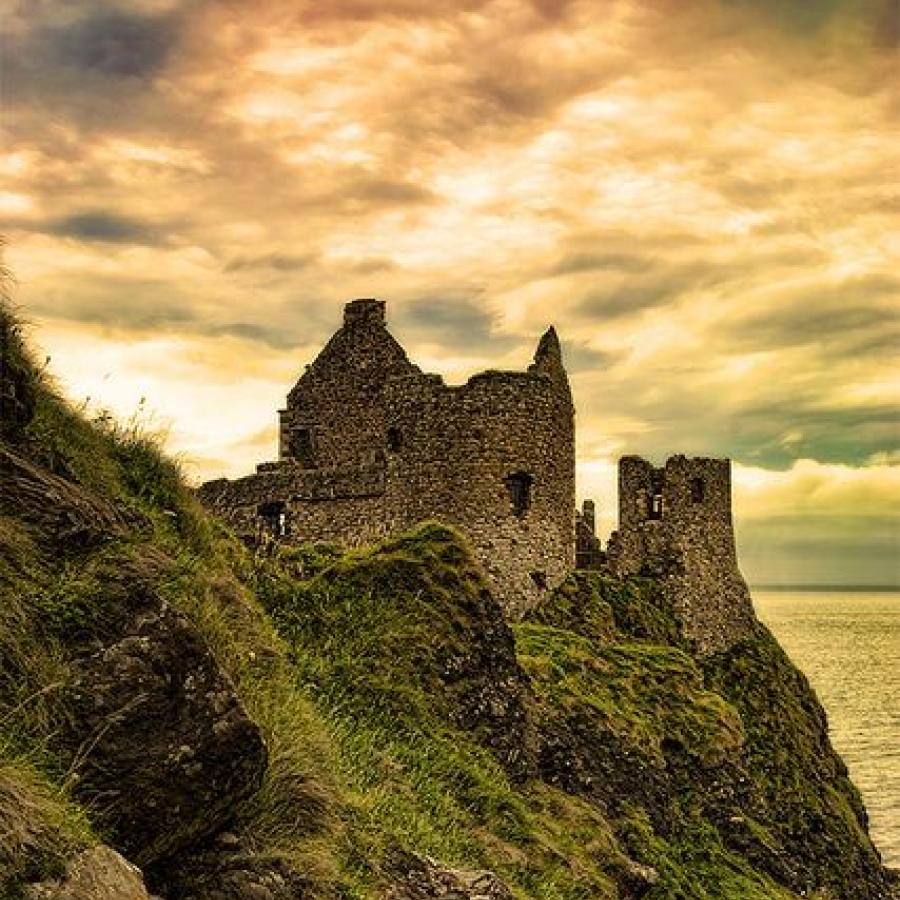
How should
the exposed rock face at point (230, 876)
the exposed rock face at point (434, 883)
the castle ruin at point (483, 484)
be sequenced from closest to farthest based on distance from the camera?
the exposed rock face at point (230, 876) < the exposed rock face at point (434, 883) < the castle ruin at point (483, 484)

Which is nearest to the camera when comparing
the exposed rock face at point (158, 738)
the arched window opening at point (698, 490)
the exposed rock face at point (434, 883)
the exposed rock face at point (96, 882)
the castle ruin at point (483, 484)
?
the exposed rock face at point (96, 882)

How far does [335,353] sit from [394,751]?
23547mm

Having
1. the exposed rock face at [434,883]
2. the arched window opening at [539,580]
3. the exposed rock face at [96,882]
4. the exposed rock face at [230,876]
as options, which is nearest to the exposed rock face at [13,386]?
the exposed rock face at [230,876]

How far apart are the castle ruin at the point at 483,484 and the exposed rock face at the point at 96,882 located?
20016mm

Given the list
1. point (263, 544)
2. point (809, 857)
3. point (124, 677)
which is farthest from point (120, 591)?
point (809, 857)

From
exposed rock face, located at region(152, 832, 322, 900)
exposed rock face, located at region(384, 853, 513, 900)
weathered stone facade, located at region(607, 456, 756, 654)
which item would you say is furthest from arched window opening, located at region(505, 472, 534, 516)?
exposed rock face, located at region(152, 832, 322, 900)

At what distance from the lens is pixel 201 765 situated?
8227mm

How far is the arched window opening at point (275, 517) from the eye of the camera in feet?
105

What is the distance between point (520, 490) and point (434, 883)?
18.8 m

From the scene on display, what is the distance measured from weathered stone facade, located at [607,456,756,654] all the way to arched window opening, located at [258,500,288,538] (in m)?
10.1

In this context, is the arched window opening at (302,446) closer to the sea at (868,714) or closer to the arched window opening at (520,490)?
the arched window opening at (520,490)

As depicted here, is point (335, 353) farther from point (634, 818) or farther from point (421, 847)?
point (421, 847)

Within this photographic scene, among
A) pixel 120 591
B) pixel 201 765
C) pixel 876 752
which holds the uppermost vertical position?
pixel 120 591

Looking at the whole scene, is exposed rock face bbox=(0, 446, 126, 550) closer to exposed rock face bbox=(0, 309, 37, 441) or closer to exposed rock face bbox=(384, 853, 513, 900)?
exposed rock face bbox=(0, 309, 37, 441)
